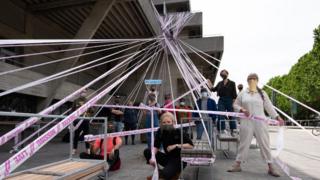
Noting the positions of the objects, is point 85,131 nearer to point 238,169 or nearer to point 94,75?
point 238,169

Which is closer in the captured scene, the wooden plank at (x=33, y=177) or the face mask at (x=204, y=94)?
the wooden plank at (x=33, y=177)

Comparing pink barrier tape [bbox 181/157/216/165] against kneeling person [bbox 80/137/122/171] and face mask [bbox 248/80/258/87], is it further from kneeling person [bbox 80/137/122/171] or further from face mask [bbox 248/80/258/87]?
face mask [bbox 248/80/258/87]

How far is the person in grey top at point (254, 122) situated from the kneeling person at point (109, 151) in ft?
7.51

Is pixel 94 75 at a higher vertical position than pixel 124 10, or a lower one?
lower

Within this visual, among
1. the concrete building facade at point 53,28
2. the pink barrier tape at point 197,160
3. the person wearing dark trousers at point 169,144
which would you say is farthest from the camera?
the concrete building facade at point 53,28

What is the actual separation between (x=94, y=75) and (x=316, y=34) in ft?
65.0

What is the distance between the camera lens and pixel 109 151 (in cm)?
686

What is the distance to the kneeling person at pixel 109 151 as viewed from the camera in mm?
6648

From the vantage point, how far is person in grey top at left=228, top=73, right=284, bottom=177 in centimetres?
662

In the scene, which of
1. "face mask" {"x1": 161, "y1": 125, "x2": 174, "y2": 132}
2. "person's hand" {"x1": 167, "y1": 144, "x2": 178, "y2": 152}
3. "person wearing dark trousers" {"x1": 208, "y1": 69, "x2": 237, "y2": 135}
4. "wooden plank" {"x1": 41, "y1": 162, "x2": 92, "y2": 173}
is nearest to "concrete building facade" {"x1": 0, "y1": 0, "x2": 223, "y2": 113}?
"person wearing dark trousers" {"x1": 208, "y1": 69, "x2": 237, "y2": 135}

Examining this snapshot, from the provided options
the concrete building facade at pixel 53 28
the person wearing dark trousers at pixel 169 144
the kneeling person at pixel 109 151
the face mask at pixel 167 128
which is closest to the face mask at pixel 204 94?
the kneeling person at pixel 109 151

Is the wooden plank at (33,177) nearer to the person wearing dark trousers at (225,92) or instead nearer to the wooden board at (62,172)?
the wooden board at (62,172)

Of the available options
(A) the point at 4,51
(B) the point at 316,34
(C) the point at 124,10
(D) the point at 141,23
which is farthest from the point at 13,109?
(B) the point at 316,34

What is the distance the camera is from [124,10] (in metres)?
18.5
